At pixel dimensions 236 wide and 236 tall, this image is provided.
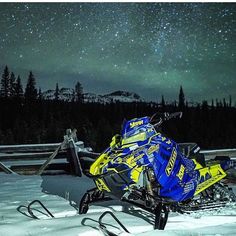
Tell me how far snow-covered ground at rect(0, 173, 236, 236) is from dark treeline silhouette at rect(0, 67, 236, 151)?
41.4m

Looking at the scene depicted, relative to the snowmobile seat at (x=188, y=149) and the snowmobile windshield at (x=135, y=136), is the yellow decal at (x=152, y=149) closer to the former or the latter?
the snowmobile windshield at (x=135, y=136)

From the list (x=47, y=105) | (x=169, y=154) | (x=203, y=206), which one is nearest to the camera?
(x=169, y=154)

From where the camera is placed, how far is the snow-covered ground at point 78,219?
403 cm

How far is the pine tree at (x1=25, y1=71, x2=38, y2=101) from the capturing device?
6694cm

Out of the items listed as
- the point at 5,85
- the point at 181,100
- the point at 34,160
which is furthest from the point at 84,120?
the point at 34,160

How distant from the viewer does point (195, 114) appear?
245 feet

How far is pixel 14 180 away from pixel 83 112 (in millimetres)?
68653

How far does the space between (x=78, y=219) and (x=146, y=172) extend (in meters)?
0.97

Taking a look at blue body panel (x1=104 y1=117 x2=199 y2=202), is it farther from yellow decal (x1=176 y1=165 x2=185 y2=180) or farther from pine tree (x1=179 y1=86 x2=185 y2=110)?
pine tree (x1=179 y1=86 x2=185 y2=110)

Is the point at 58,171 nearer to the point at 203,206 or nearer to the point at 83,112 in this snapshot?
the point at 203,206

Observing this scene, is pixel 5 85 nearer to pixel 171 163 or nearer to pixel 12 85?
pixel 12 85

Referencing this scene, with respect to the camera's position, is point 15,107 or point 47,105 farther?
point 47,105

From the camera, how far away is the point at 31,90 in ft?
226

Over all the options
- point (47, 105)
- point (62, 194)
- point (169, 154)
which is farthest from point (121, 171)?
point (47, 105)
